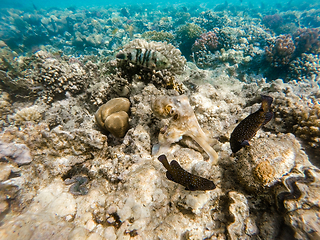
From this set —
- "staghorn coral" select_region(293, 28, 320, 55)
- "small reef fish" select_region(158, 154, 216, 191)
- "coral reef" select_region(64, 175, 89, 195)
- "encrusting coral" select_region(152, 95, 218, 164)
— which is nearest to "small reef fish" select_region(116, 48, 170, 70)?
"encrusting coral" select_region(152, 95, 218, 164)

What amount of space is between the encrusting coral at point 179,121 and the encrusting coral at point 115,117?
0.86 metres

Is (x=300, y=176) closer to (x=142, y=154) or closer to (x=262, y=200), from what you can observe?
(x=262, y=200)

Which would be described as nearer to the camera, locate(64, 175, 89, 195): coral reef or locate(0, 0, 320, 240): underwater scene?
locate(0, 0, 320, 240): underwater scene

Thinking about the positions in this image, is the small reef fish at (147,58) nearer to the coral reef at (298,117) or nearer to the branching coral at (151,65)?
A: the branching coral at (151,65)

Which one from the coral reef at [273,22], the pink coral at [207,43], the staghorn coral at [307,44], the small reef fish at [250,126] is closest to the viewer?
the small reef fish at [250,126]

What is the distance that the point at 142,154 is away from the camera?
2.22 m

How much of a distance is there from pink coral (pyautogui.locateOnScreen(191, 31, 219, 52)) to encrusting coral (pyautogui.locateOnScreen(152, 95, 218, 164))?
7.29 m

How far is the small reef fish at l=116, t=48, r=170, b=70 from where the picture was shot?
293 centimetres

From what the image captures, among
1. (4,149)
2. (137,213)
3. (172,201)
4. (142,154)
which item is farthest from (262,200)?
(4,149)

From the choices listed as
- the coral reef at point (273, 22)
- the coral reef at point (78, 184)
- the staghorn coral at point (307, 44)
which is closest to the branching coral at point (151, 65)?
the coral reef at point (78, 184)

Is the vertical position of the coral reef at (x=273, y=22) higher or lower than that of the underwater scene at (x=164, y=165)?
higher

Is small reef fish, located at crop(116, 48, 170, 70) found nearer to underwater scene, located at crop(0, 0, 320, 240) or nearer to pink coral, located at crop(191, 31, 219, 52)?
underwater scene, located at crop(0, 0, 320, 240)

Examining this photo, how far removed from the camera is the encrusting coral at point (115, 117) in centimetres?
265

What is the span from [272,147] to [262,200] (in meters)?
0.63
